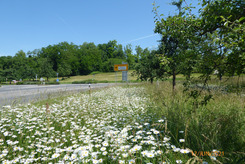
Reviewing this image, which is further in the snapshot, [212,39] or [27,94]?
[27,94]

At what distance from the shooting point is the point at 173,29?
10.9 ft

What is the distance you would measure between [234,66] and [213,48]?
490 mm

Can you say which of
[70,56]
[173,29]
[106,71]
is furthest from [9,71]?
[173,29]

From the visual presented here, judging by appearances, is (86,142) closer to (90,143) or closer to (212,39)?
(90,143)

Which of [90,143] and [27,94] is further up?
[90,143]

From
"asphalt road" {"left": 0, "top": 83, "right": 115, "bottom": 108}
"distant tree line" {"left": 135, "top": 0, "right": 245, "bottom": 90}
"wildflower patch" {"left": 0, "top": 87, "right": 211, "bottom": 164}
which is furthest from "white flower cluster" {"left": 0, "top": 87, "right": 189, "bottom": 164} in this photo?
"asphalt road" {"left": 0, "top": 83, "right": 115, "bottom": 108}

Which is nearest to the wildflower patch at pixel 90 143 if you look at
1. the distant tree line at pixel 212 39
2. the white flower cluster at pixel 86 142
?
the white flower cluster at pixel 86 142

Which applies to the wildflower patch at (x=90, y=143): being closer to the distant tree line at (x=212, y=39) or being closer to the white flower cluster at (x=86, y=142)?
the white flower cluster at (x=86, y=142)

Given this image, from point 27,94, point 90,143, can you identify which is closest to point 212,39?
point 90,143

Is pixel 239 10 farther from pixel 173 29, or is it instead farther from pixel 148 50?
pixel 148 50

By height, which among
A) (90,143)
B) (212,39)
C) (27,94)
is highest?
(212,39)

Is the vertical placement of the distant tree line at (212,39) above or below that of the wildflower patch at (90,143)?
above

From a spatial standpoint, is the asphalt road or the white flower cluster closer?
the white flower cluster

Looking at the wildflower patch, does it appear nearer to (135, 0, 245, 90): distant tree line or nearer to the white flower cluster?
the white flower cluster
